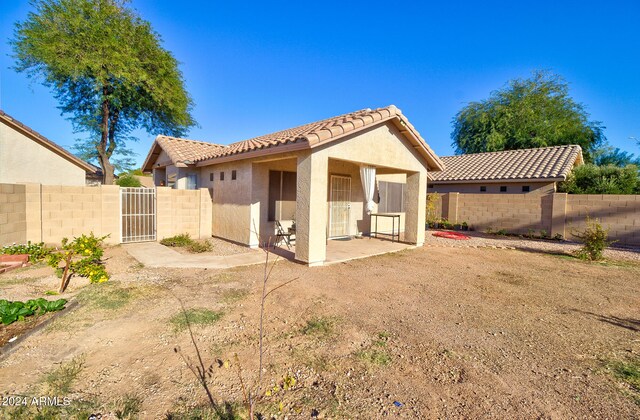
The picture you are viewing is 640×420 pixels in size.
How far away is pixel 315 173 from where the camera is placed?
22.3 ft

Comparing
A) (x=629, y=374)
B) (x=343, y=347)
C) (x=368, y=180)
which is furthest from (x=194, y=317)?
(x=368, y=180)

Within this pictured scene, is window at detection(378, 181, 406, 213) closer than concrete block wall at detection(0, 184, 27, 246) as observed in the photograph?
No

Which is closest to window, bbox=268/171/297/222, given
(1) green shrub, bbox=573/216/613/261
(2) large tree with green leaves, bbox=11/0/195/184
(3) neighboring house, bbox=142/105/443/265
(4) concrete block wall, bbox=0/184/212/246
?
(3) neighboring house, bbox=142/105/443/265

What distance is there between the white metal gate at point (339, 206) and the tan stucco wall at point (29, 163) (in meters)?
14.1

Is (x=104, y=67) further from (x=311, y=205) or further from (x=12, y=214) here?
(x=311, y=205)

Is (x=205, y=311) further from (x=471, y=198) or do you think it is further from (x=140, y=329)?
(x=471, y=198)

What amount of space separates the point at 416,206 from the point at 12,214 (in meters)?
11.2

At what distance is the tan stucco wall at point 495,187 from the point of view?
14.0 m

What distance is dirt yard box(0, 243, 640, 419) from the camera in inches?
101

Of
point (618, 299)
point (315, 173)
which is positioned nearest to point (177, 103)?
point (315, 173)

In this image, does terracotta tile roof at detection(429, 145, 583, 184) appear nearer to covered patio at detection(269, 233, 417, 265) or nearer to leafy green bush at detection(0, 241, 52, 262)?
covered patio at detection(269, 233, 417, 265)

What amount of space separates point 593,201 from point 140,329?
48.0ft

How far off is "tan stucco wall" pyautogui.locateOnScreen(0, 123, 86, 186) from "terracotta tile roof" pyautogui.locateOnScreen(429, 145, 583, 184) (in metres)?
19.3

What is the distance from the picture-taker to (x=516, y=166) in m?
16.0
